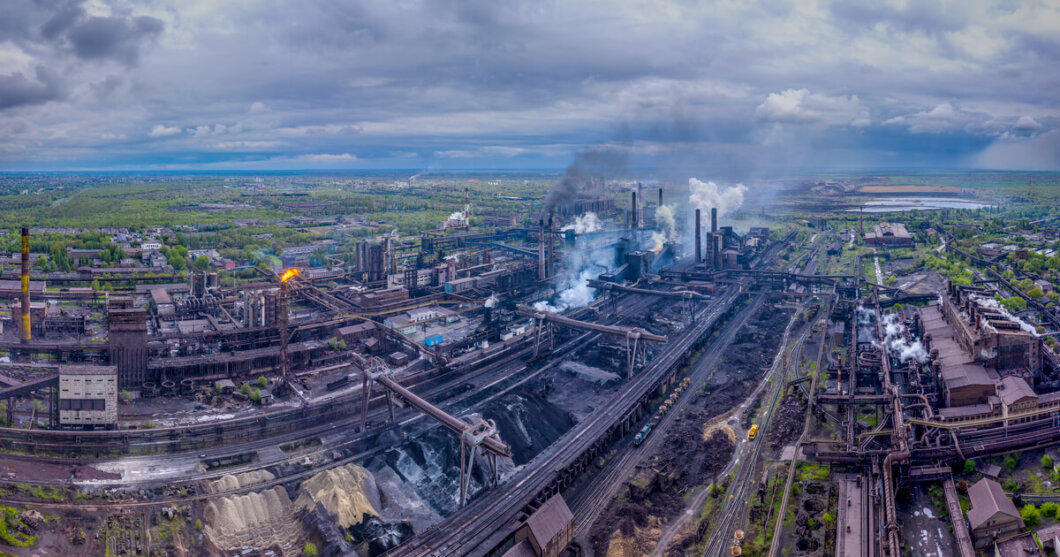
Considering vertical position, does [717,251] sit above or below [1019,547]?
above

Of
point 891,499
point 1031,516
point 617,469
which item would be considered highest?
point 891,499

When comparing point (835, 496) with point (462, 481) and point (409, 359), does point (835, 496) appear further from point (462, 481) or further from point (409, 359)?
point (409, 359)

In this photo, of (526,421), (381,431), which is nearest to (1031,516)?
(526,421)

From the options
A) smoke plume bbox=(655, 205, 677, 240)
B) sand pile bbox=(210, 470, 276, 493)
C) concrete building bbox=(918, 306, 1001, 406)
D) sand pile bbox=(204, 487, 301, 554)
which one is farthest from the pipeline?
smoke plume bbox=(655, 205, 677, 240)

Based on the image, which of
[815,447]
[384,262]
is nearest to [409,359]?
[384,262]

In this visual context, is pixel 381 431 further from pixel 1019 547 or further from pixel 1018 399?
pixel 1018 399

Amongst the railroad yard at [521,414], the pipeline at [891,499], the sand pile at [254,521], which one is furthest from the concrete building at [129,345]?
the pipeline at [891,499]

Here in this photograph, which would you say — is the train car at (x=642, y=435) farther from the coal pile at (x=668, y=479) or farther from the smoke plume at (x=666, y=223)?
the smoke plume at (x=666, y=223)

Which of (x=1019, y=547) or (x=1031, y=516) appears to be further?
(x=1031, y=516)
